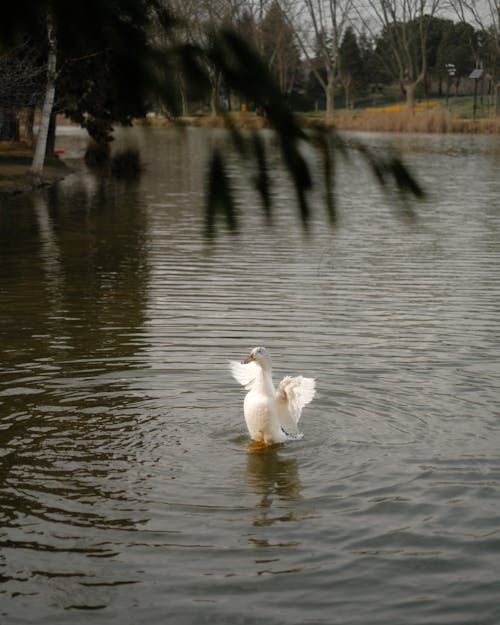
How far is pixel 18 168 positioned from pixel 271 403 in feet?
83.1

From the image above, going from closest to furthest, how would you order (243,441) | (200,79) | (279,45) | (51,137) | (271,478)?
(200,79), (279,45), (271,478), (243,441), (51,137)

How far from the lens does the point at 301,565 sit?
246 inches

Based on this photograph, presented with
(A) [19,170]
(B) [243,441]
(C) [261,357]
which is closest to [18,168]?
(A) [19,170]

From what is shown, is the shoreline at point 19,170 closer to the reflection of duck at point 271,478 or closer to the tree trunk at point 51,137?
the tree trunk at point 51,137

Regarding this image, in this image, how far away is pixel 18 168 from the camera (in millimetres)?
32062

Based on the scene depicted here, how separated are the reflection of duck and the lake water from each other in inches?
0.8

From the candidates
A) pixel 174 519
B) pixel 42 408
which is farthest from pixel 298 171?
pixel 42 408

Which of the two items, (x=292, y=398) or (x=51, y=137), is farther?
(x=51, y=137)

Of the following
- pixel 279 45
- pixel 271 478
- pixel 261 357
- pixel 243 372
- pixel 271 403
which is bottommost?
pixel 271 478

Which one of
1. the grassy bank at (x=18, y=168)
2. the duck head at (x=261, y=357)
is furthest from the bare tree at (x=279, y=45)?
the grassy bank at (x=18, y=168)

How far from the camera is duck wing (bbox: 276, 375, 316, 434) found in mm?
8289

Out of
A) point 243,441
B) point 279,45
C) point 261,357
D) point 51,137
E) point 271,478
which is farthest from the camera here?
point 51,137

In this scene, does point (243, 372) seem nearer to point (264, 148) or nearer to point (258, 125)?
point (264, 148)

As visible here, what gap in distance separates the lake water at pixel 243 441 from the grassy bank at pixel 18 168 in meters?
12.4
